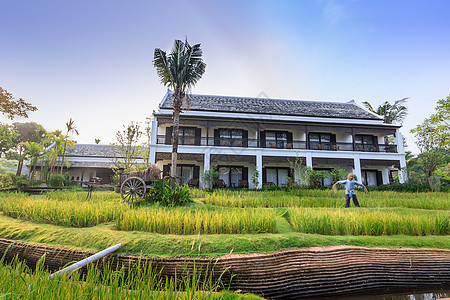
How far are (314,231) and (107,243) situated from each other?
151 inches

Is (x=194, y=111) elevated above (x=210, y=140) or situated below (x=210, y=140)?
above

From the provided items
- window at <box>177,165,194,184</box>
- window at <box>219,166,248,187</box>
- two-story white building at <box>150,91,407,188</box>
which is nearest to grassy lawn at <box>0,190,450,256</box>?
two-story white building at <box>150,91,407,188</box>

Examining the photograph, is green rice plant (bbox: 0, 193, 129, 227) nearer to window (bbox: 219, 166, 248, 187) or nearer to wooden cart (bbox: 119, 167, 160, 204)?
wooden cart (bbox: 119, 167, 160, 204)

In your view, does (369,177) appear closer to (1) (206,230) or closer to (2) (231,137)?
(2) (231,137)

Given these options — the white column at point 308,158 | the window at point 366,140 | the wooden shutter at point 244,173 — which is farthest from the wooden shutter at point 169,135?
the window at point 366,140

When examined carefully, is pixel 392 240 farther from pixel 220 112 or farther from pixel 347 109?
pixel 347 109

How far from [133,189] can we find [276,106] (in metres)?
17.4

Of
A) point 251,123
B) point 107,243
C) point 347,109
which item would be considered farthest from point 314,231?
point 347,109

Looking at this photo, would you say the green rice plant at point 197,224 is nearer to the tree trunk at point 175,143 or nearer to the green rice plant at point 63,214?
the green rice plant at point 63,214

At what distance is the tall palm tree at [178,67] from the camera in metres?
9.89

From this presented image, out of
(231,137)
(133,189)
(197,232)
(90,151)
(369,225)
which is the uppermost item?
(231,137)

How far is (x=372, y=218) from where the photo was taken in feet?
15.6

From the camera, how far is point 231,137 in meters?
18.3

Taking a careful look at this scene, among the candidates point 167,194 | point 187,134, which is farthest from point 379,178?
point 167,194
